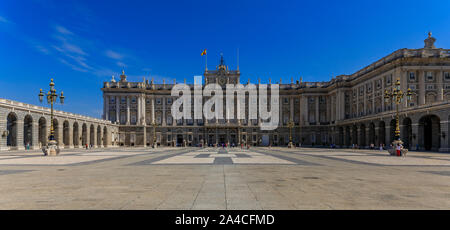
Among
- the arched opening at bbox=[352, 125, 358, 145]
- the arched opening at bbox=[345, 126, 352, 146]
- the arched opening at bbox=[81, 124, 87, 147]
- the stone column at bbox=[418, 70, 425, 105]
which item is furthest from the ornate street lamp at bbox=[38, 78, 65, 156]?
the arched opening at bbox=[345, 126, 352, 146]

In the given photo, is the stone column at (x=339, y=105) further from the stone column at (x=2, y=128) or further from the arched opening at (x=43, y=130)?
the stone column at (x=2, y=128)

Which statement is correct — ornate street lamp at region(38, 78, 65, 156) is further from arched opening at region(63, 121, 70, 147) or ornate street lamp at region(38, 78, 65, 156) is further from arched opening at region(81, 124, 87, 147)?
arched opening at region(81, 124, 87, 147)

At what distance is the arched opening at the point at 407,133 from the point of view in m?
47.8

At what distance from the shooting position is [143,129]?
3403 inches

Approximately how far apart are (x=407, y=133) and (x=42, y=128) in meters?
67.3

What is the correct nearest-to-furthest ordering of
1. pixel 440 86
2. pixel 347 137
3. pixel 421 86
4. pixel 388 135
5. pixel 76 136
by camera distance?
pixel 388 135 → pixel 440 86 → pixel 421 86 → pixel 76 136 → pixel 347 137

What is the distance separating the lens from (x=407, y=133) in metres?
49.8

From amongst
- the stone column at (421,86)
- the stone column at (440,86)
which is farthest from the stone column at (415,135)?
the stone column at (440,86)

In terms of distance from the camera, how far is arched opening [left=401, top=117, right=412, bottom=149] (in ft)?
157

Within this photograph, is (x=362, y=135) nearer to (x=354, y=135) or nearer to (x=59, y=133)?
(x=354, y=135)

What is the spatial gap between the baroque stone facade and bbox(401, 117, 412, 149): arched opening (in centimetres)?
6350

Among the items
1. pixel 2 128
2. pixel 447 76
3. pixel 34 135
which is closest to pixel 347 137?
pixel 447 76
